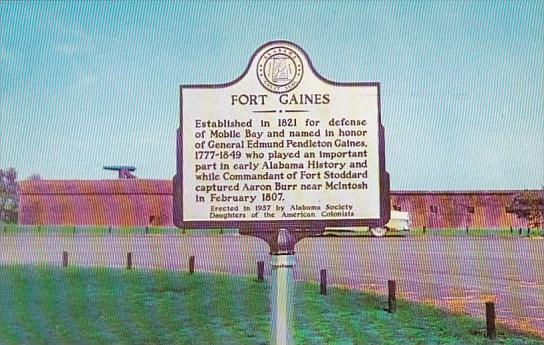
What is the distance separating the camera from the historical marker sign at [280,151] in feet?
15.0

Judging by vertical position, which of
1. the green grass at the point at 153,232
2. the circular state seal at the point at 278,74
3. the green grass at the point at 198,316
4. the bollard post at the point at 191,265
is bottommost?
the green grass at the point at 198,316

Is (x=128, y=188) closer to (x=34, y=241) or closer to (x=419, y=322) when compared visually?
(x=34, y=241)

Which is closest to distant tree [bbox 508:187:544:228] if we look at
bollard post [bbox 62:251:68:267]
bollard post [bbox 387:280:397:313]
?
bollard post [bbox 387:280:397:313]

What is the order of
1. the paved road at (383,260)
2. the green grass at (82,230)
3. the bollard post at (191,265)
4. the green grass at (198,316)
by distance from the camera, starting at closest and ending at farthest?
1. the green grass at (198,316)
2. the paved road at (383,260)
3. the bollard post at (191,265)
4. the green grass at (82,230)

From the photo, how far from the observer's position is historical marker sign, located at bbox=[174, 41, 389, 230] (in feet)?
15.0

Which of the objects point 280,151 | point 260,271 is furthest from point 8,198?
point 280,151

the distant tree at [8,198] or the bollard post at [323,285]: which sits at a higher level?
the distant tree at [8,198]

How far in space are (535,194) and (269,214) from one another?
305 inches

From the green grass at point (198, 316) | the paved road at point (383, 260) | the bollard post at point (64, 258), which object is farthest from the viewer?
the bollard post at point (64, 258)

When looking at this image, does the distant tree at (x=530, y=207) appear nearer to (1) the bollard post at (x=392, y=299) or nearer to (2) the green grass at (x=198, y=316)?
(1) the bollard post at (x=392, y=299)

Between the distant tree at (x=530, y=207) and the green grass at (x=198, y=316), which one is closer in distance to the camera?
the green grass at (x=198, y=316)

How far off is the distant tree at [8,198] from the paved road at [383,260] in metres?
0.42

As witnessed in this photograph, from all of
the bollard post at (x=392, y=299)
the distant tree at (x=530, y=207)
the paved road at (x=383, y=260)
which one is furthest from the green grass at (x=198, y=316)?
the distant tree at (x=530, y=207)

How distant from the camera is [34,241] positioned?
38.2 ft
